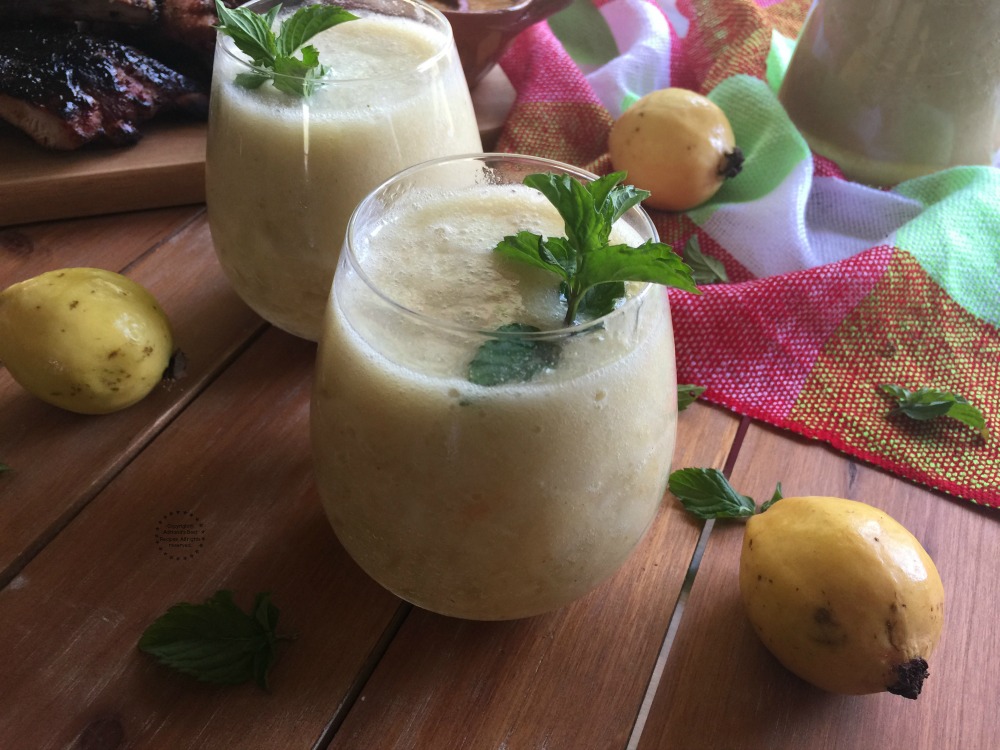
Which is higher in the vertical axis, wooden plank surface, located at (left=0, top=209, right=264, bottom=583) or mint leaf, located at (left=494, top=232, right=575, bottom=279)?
mint leaf, located at (left=494, top=232, right=575, bottom=279)

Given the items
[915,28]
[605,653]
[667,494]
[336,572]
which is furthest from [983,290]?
[336,572]

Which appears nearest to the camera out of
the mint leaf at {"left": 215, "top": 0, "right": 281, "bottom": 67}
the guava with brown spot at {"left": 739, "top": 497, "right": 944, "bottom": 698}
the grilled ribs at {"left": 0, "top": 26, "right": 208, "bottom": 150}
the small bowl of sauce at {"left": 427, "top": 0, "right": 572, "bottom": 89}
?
the guava with brown spot at {"left": 739, "top": 497, "right": 944, "bottom": 698}

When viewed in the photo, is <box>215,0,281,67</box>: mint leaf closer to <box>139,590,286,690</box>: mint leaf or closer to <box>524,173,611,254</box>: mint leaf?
<box>524,173,611,254</box>: mint leaf

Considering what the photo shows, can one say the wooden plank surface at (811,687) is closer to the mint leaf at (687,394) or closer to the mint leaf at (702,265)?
the mint leaf at (687,394)

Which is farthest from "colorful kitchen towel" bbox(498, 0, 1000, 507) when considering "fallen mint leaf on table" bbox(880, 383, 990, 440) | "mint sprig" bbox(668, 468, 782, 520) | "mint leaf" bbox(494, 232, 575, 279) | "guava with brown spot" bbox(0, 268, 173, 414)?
"guava with brown spot" bbox(0, 268, 173, 414)

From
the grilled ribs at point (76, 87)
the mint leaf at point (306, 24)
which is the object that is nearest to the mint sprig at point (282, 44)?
the mint leaf at point (306, 24)

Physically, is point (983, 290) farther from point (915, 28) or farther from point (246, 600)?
point (246, 600)

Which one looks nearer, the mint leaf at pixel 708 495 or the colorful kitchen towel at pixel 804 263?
the mint leaf at pixel 708 495
